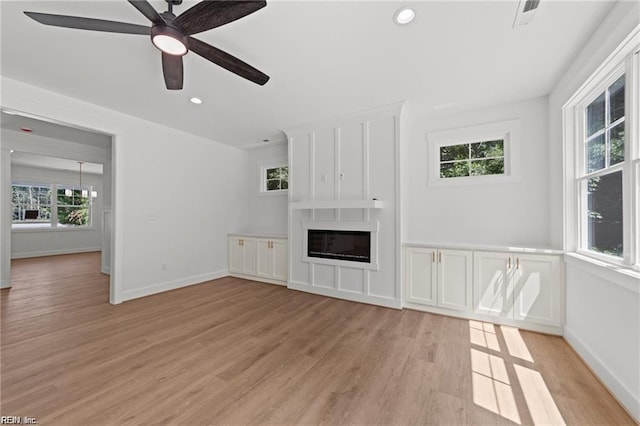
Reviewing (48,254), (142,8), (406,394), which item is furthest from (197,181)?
(48,254)

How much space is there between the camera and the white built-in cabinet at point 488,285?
9.07 ft

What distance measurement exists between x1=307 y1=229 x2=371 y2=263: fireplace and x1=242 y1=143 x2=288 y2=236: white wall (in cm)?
115

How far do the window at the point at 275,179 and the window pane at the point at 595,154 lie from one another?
4328 mm

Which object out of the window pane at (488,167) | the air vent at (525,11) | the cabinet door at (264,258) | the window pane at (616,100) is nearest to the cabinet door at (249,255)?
the cabinet door at (264,258)

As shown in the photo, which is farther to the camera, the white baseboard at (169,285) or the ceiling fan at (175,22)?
the white baseboard at (169,285)

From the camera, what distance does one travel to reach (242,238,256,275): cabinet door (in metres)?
5.07

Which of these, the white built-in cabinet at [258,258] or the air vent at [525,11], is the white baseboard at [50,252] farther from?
the air vent at [525,11]

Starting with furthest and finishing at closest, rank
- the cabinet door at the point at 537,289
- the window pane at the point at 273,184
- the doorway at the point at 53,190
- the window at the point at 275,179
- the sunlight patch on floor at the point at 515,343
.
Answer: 1. the window pane at the point at 273,184
2. the window at the point at 275,179
3. the doorway at the point at 53,190
4. the cabinet door at the point at 537,289
5. the sunlight patch on floor at the point at 515,343

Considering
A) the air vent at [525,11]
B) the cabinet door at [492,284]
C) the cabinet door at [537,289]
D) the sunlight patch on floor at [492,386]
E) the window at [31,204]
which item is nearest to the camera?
the sunlight patch on floor at [492,386]

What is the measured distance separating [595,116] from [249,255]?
515cm

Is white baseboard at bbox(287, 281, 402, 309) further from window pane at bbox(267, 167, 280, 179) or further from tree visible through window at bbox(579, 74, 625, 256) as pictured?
window pane at bbox(267, 167, 280, 179)

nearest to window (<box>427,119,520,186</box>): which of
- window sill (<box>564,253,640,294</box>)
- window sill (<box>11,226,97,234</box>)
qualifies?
window sill (<box>564,253,640,294</box>)

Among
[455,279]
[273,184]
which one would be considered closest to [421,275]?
[455,279]

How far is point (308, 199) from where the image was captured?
427 cm
